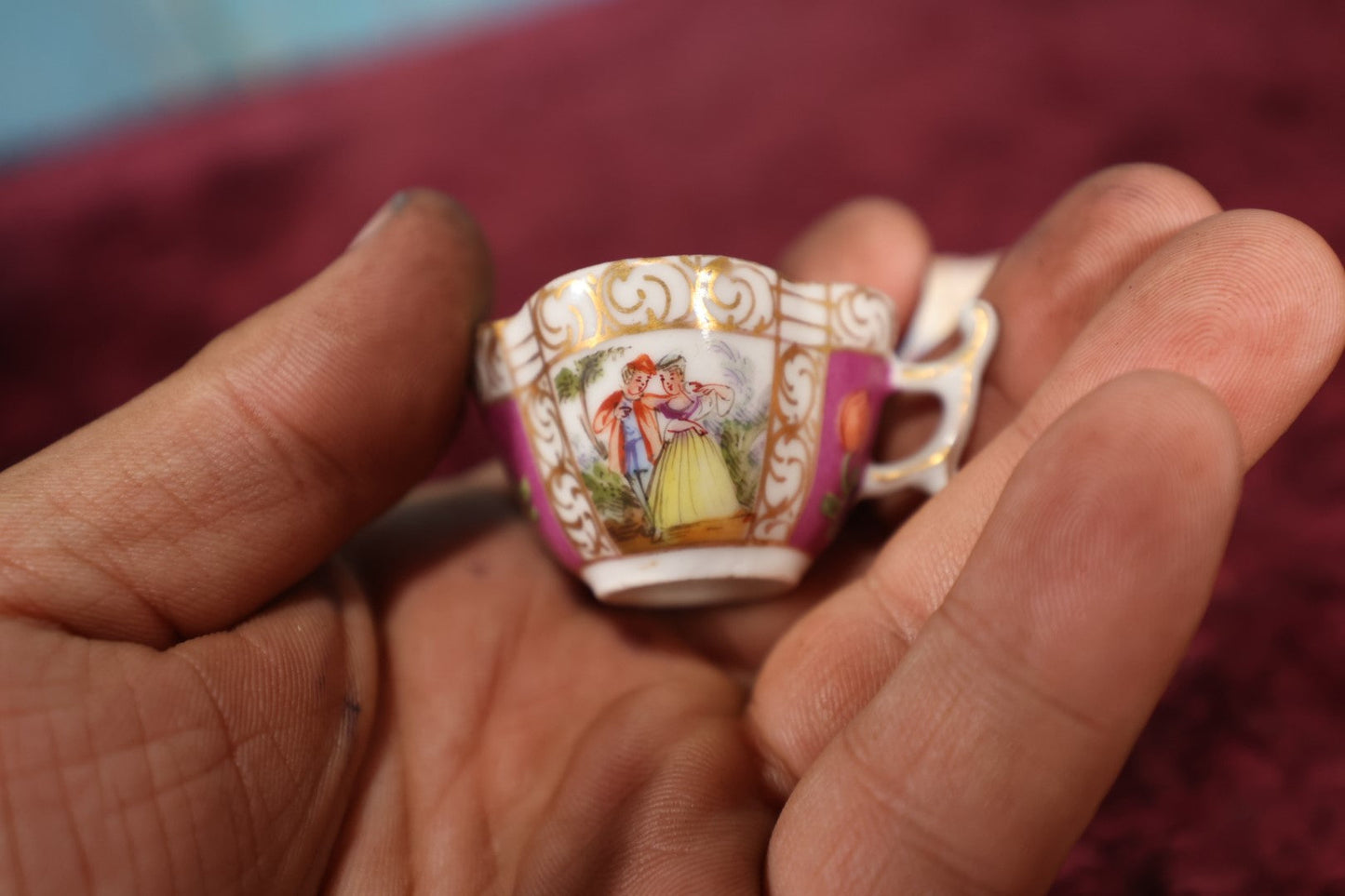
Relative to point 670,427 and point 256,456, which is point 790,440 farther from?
point 256,456

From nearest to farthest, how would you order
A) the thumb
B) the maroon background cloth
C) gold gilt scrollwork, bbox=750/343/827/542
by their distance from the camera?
the thumb < gold gilt scrollwork, bbox=750/343/827/542 < the maroon background cloth

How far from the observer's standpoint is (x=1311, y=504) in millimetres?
1224

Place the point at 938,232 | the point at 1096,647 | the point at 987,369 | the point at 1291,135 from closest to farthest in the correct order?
the point at 1096,647 → the point at 987,369 → the point at 1291,135 → the point at 938,232

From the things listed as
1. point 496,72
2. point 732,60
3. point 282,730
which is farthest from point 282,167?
point 282,730

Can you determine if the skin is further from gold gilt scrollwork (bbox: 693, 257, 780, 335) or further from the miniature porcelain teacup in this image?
gold gilt scrollwork (bbox: 693, 257, 780, 335)

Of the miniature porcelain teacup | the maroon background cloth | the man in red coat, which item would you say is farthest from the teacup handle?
the maroon background cloth

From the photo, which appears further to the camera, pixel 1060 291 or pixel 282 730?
pixel 1060 291

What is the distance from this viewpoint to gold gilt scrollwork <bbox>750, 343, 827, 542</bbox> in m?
0.85

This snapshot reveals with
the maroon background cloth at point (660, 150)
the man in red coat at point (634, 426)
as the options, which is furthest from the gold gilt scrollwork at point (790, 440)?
the maroon background cloth at point (660, 150)

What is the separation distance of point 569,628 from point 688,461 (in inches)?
11.9

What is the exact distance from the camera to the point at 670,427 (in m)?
0.82

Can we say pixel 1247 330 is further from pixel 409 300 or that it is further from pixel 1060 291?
pixel 409 300

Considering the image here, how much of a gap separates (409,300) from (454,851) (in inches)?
19.4

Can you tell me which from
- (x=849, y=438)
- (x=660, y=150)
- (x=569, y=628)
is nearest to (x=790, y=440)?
(x=849, y=438)
